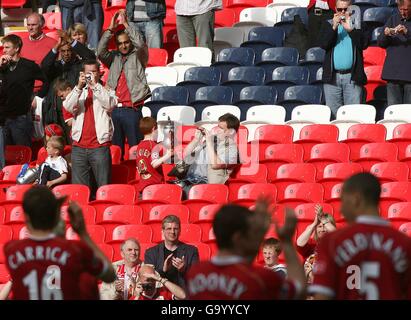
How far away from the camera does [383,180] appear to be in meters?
12.8

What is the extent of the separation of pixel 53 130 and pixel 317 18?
3664 millimetres

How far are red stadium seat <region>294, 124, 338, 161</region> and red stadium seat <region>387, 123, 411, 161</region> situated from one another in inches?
26.1

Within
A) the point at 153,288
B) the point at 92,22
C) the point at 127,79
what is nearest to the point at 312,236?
the point at 153,288

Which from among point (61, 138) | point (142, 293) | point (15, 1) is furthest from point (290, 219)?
point (15, 1)

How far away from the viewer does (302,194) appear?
12750 millimetres

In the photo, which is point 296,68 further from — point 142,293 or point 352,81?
point 142,293

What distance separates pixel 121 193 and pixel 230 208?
6278 millimetres

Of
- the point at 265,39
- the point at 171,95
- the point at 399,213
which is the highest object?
the point at 265,39

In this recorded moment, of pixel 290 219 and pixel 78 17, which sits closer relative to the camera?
pixel 290 219

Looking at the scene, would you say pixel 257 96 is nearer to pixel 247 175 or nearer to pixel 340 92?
pixel 340 92

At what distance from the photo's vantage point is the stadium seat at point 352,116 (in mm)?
14398

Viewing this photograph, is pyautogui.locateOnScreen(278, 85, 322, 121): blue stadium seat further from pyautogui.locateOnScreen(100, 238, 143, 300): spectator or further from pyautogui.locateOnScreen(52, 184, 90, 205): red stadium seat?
pyautogui.locateOnScreen(100, 238, 143, 300): spectator

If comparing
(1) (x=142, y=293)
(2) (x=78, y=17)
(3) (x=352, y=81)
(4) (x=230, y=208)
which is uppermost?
(2) (x=78, y=17)

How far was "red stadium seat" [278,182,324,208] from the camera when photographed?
12.7 metres
